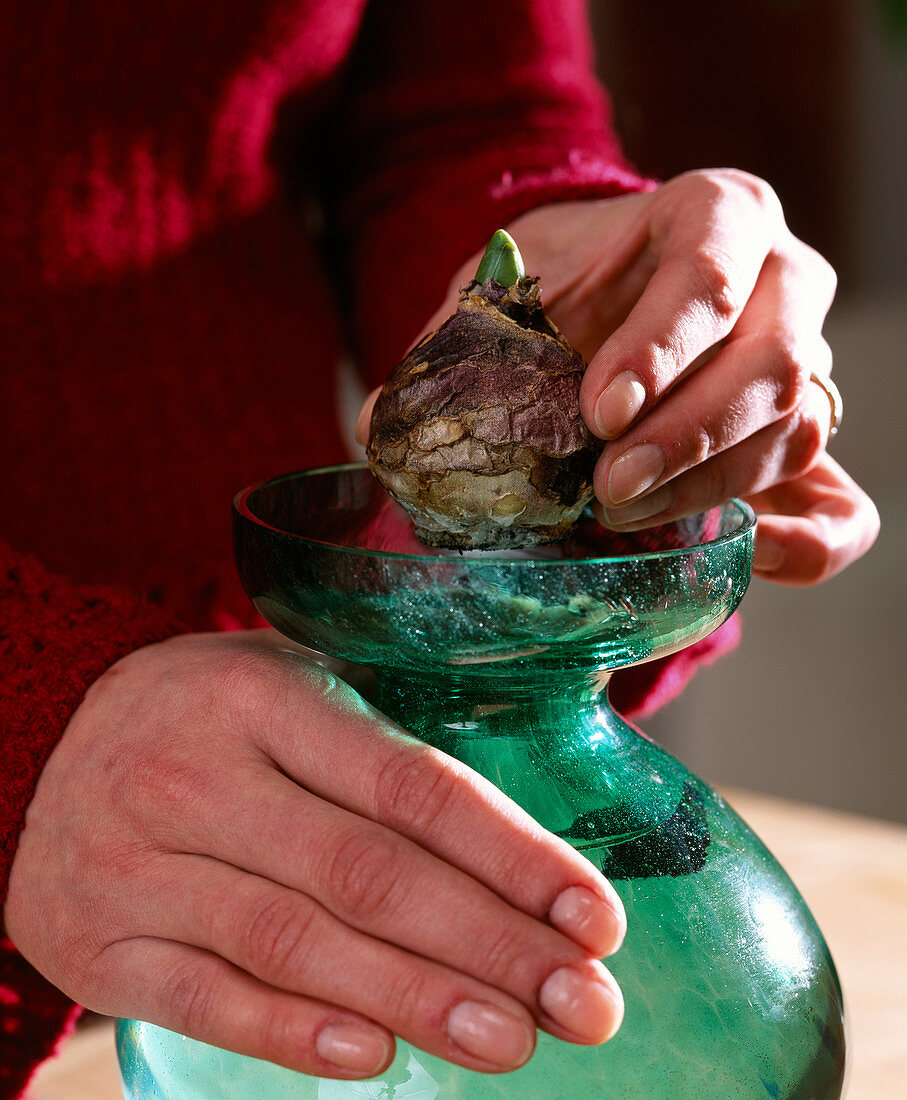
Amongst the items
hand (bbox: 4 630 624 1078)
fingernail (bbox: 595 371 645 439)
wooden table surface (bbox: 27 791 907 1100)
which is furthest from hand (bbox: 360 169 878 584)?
wooden table surface (bbox: 27 791 907 1100)

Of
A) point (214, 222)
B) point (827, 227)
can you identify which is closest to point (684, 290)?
point (214, 222)

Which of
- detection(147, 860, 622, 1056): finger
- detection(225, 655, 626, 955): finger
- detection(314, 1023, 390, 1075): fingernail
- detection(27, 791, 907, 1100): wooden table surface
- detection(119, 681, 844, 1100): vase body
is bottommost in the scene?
detection(27, 791, 907, 1100): wooden table surface

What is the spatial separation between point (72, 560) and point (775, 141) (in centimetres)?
134

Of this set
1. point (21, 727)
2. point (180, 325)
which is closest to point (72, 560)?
point (180, 325)

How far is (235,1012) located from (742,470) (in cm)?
23

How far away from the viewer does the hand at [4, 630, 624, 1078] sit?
243 millimetres

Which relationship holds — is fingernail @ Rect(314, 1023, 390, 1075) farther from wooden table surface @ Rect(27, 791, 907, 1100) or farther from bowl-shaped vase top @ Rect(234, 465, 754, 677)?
wooden table surface @ Rect(27, 791, 907, 1100)

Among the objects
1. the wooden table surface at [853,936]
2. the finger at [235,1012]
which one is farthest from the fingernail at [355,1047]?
the wooden table surface at [853,936]

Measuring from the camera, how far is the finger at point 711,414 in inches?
12.4

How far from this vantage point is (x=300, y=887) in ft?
0.85

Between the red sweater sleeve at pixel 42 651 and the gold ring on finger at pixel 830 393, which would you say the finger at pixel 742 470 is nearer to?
the gold ring on finger at pixel 830 393

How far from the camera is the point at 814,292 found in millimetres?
405

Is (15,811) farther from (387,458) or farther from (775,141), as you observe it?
(775,141)

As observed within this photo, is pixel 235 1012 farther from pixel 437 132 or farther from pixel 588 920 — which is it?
pixel 437 132
